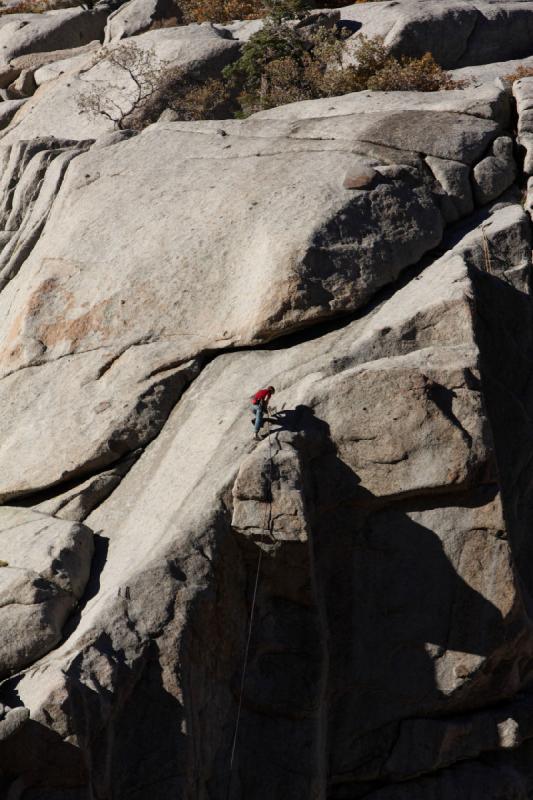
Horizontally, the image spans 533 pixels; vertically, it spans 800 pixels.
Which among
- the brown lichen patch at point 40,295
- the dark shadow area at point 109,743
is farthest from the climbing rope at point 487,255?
the dark shadow area at point 109,743

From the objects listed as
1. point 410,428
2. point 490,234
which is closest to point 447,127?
point 490,234

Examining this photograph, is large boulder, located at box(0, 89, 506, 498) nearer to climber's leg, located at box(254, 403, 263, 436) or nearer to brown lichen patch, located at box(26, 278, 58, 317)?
brown lichen patch, located at box(26, 278, 58, 317)

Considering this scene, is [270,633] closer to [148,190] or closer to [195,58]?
[148,190]

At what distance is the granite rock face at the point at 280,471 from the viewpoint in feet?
35.7

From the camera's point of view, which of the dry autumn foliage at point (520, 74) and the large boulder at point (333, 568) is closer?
the large boulder at point (333, 568)

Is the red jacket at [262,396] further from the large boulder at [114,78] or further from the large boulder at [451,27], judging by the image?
the large boulder at [451,27]

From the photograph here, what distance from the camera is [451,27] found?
22484mm

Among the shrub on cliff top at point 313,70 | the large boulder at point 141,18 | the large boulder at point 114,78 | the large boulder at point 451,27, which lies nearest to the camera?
the shrub on cliff top at point 313,70

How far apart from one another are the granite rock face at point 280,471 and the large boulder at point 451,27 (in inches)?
222

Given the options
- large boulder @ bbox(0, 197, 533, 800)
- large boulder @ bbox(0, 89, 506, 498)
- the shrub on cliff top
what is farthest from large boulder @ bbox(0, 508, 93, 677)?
the shrub on cliff top

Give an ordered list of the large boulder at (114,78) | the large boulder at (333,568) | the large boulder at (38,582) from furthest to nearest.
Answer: the large boulder at (114,78), the large boulder at (333,568), the large boulder at (38,582)

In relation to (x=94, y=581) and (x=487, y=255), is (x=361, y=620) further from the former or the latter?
(x=487, y=255)

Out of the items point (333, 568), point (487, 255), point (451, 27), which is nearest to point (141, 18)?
point (451, 27)

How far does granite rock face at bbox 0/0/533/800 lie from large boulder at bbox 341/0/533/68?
5.65 metres
